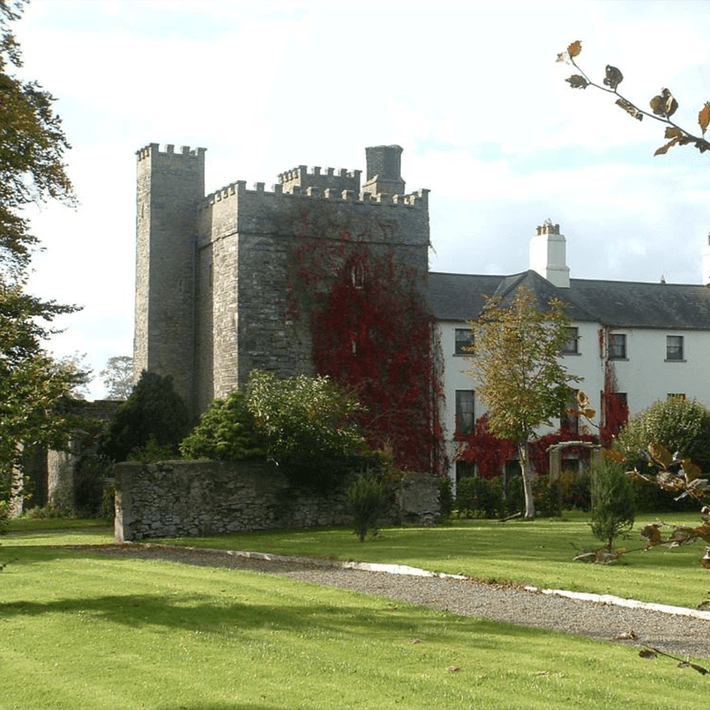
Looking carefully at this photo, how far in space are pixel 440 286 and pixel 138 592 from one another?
3094 cm

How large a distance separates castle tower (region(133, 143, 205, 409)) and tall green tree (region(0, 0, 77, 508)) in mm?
6599

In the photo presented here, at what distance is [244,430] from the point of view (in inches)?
1158

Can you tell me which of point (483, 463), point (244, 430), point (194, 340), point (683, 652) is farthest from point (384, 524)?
point (683, 652)

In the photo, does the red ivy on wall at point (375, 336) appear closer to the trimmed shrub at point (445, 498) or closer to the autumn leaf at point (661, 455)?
the trimmed shrub at point (445, 498)

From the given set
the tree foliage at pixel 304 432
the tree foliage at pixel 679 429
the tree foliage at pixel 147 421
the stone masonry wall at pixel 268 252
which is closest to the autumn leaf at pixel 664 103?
the tree foliage at pixel 304 432

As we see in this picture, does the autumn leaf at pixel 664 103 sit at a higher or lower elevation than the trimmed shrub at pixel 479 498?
higher

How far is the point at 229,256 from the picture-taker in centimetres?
3938

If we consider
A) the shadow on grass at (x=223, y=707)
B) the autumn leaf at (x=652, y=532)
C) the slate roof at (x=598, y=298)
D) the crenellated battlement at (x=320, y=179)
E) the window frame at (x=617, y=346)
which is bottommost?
the shadow on grass at (x=223, y=707)

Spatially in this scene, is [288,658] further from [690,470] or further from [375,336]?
[375,336]

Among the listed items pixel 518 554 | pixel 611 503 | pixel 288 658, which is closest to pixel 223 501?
pixel 518 554

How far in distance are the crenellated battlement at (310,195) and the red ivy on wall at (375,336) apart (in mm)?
1662

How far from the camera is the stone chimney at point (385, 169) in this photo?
46.9m

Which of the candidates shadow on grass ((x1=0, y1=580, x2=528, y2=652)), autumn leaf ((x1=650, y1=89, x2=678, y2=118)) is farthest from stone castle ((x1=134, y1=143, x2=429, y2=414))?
autumn leaf ((x1=650, y1=89, x2=678, y2=118))

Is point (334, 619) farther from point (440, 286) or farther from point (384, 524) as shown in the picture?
point (440, 286)
